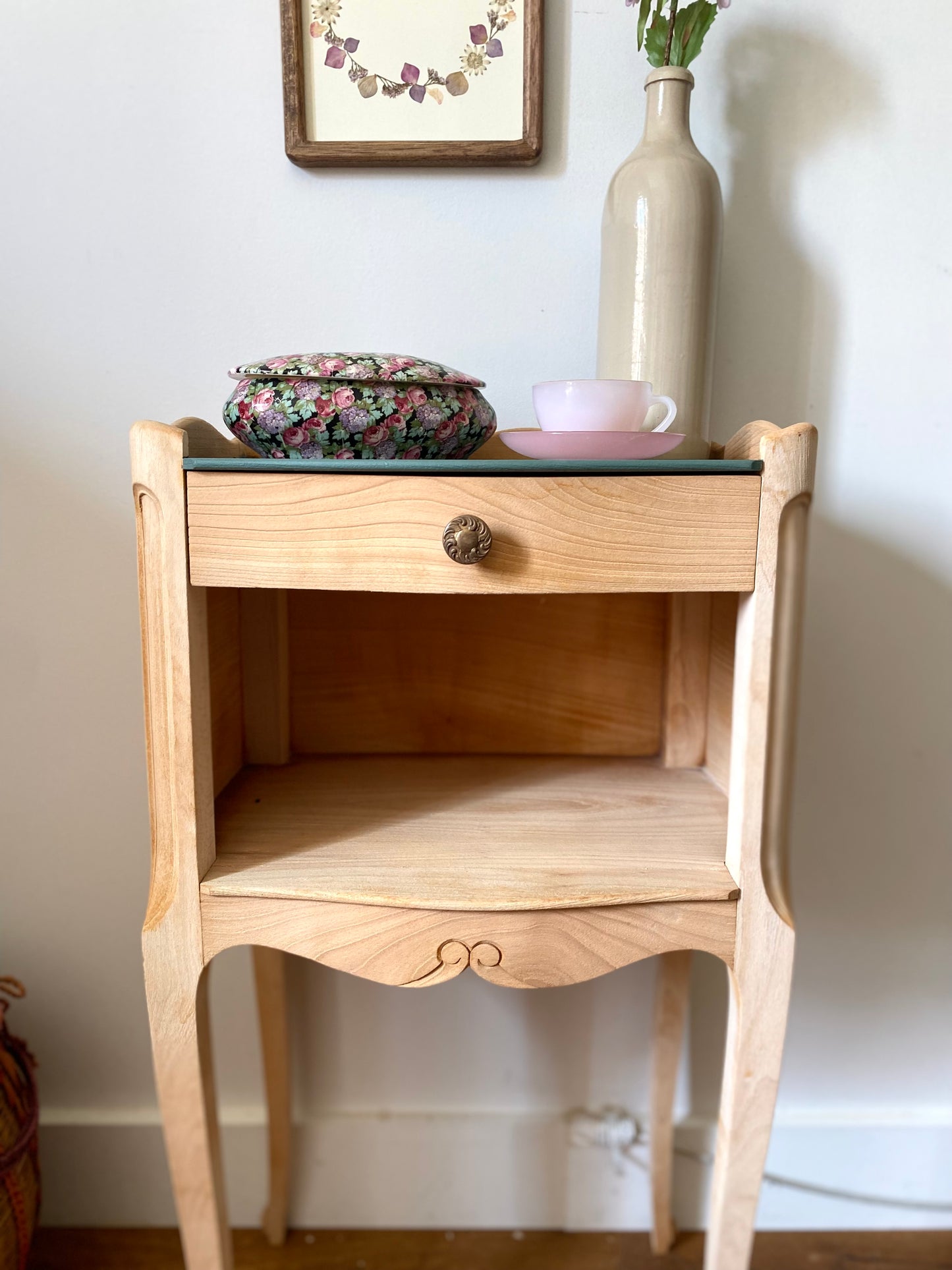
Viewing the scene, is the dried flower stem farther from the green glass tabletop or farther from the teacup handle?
the green glass tabletop

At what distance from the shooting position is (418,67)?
2.93 ft

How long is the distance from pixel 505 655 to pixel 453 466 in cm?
37

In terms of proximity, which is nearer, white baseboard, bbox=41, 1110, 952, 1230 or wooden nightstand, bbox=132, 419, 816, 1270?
wooden nightstand, bbox=132, 419, 816, 1270

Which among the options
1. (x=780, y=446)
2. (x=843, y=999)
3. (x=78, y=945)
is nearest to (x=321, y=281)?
(x=780, y=446)

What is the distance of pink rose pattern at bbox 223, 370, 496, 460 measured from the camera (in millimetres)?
638

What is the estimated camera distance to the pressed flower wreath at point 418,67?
89 centimetres

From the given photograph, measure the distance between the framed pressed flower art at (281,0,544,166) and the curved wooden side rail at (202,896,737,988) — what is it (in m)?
0.76

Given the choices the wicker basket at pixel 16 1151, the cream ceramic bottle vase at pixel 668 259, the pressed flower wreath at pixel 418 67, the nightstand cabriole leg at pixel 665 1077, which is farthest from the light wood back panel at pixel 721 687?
the wicker basket at pixel 16 1151

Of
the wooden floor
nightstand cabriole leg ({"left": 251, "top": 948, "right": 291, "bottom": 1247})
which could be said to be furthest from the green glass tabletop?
the wooden floor

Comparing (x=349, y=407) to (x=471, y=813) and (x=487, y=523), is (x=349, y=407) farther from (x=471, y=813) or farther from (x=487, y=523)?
(x=471, y=813)

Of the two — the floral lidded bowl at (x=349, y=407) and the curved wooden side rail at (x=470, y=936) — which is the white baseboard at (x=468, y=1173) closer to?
the curved wooden side rail at (x=470, y=936)

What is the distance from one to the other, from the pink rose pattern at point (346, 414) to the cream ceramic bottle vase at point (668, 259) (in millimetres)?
240

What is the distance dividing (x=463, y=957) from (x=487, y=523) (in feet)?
1.10

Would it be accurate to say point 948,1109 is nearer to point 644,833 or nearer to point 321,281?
point 644,833
